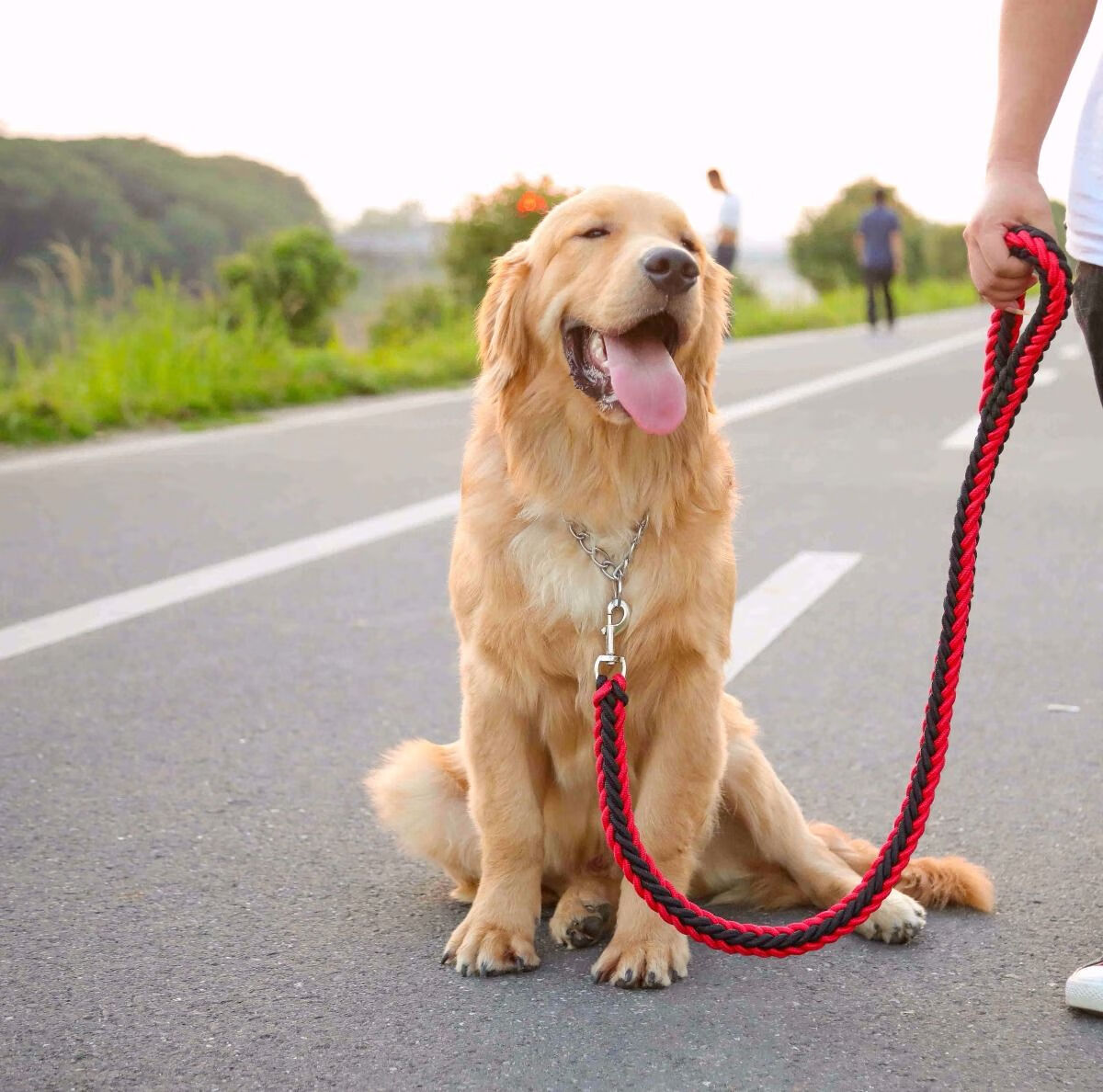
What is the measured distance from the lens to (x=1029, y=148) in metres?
A: 2.65

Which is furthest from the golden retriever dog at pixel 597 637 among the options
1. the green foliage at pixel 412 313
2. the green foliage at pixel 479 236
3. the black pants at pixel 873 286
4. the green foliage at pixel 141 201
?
the black pants at pixel 873 286

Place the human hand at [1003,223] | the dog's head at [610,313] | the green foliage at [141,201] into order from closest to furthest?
the human hand at [1003,223] → the dog's head at [610,313] → the green foliage at [141,201]

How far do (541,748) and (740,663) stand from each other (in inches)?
92.0

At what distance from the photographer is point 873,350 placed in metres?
20.6

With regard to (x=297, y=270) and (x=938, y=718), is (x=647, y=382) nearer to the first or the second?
(x=938, y=718)

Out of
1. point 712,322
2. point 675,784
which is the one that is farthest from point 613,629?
point 712,322

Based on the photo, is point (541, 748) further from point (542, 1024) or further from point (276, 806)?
point (276, 806)

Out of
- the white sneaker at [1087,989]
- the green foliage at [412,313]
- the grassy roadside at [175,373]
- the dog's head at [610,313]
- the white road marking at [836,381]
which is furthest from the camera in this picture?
the green foliage at [412,313]

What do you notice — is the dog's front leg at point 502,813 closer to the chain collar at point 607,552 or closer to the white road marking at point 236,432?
the chain collar at point 607,552

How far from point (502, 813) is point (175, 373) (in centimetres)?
998

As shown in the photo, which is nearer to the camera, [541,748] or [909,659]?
[541,748]

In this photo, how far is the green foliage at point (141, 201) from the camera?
18.9 metres

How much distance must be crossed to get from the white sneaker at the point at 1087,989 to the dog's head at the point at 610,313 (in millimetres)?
1318

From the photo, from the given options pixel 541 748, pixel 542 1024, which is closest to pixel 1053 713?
pixel 541 748
